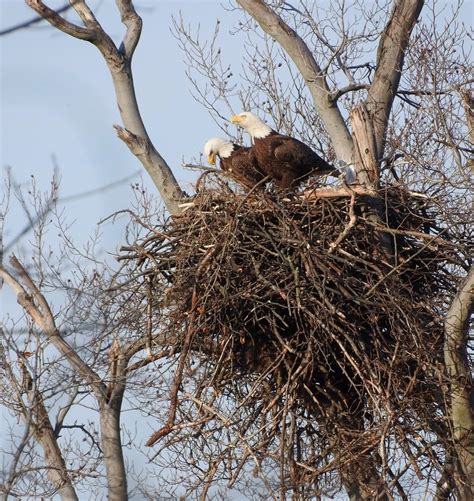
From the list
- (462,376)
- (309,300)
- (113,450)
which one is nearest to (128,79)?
(309,300)

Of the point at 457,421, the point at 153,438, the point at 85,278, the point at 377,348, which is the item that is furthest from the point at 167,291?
the point at 85,278

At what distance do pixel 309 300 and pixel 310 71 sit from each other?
2.25 m

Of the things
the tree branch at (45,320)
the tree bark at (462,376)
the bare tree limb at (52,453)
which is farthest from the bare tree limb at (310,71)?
the bare tree limb at (52,453)

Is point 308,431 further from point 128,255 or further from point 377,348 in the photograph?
point 128,255

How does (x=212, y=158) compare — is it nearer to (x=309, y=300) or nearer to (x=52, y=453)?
(x=309, y=300)

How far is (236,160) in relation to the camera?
7699 mm

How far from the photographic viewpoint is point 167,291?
6.54 m

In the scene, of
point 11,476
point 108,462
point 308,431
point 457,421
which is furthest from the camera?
point 108,462

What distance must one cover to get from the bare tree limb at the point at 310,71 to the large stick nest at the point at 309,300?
2.90 ft

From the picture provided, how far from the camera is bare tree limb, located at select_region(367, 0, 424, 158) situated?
7688mm

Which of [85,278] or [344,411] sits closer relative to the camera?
[344,411]

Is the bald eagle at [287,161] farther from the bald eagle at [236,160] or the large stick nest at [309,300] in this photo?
the large stick nest at [309,300]

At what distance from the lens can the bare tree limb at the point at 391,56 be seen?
25.2ft

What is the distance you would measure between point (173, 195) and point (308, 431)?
194 cm
